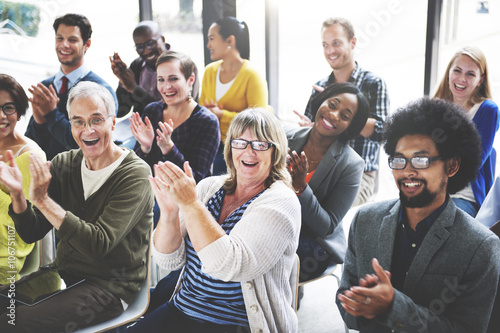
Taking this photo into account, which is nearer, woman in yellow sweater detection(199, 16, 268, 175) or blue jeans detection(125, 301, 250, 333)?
blue jeans detection(125, 301, 250, 333)

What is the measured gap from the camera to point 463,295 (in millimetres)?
1497

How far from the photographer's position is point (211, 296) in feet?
5.73

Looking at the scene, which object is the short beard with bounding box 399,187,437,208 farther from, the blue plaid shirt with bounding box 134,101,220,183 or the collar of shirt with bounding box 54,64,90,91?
the collar of shirt with bounding box 54,64,90,91

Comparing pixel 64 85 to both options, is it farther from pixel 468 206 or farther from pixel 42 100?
pixel 468 206

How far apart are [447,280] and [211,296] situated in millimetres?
773

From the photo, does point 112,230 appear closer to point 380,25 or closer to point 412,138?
point 412,138

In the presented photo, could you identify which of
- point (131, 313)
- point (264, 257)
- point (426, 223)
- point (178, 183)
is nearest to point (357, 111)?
point (426, 223)

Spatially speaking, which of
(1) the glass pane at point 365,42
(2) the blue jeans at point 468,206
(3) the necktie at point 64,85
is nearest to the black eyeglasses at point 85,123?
(3) the necktie at point 64,85

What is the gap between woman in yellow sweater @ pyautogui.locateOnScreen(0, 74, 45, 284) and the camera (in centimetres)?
223

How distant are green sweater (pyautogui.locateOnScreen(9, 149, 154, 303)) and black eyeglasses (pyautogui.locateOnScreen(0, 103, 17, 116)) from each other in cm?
54

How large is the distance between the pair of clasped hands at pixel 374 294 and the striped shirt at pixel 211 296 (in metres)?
0.41

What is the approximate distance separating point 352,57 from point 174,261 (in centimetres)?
204

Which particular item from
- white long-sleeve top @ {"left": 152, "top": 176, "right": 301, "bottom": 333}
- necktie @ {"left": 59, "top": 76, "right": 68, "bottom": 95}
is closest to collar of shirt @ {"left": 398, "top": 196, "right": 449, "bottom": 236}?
white long-sleeve top @ {"left": 152, "top": 176, "right": 301, "bottom": 333}

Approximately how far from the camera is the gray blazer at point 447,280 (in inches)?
58.3
